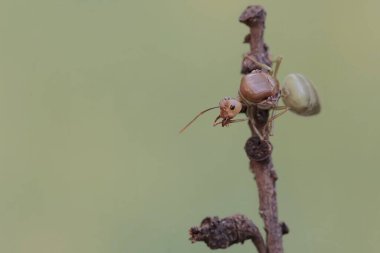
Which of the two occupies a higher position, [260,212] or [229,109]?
→ [229,109]

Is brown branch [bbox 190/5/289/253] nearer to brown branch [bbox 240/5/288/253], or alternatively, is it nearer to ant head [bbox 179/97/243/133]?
brown branch [bbox 240/5/288/253]

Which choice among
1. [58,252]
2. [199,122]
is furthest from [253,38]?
[199,122]

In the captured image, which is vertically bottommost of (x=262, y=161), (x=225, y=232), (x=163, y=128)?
(x=225, y=232)

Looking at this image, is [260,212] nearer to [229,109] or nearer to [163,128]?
[229,109]

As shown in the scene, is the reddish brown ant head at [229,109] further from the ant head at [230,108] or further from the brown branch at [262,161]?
the brown branch at [262,161]

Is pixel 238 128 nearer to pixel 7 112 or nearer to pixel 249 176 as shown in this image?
pixel 249 176

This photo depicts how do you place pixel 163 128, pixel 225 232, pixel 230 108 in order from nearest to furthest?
→ pixel 225 232, pixel 230 108, pixel 163 128

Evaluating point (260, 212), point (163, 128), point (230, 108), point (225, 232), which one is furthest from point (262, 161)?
point (163, 128)
